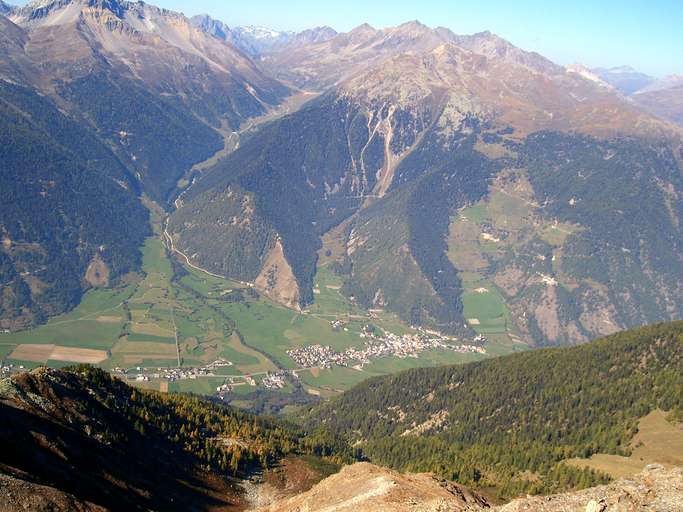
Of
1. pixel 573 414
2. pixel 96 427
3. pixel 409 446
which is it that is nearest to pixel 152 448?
pixel 96 427

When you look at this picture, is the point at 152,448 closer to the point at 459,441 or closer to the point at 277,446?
the point at 277,446

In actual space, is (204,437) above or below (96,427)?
below

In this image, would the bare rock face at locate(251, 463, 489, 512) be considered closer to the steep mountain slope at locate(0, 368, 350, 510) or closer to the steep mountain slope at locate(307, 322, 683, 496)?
the steep mountain slope at locate(0, 368, 350, 510)

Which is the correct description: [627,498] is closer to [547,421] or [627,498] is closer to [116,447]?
[116,447]

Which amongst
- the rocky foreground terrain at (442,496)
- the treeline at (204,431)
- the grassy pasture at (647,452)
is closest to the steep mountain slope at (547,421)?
the grassy pasture at (647,452)

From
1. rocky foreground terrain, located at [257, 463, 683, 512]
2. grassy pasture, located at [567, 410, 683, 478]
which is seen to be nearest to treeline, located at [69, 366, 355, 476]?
rocky foreground terrain, located at [257, 463, 683, 512]

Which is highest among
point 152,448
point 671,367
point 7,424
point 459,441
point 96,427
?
point 7,424

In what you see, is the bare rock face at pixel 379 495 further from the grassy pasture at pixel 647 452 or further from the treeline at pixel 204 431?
the grassy pasture at pixel 647 452
